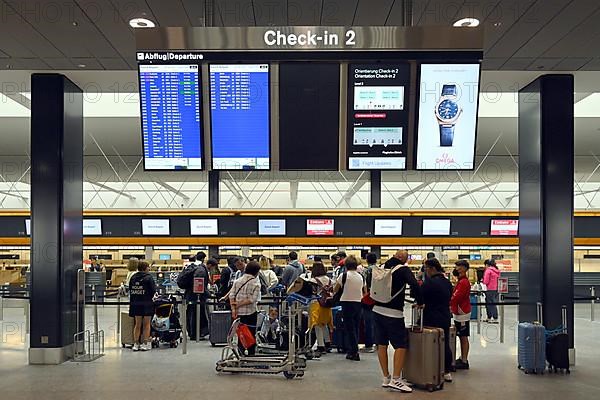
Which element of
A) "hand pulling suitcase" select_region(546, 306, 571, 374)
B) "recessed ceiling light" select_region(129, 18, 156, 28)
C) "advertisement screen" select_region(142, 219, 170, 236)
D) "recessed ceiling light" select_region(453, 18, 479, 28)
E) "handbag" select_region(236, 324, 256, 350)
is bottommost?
"hand pulling suitcase" select_region(546, 306, 571, 374)

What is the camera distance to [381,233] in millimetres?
16516

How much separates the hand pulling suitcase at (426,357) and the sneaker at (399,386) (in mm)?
240

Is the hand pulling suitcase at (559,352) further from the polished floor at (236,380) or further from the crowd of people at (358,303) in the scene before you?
the crowd of people at (358,303)

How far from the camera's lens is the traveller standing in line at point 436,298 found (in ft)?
25.6

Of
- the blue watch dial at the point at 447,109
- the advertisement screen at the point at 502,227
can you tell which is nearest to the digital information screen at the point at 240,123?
the blue watch dial at the point at 447,109

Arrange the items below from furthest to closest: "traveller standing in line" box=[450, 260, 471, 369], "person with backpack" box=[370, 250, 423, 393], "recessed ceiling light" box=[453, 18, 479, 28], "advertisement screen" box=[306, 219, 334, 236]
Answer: "advertisement screen" box=[306, 219, 334, 236] < "traveller standing in line" box=[450, 260, 471, 369] < "person with backpack" box=[370, 250, 423, 393] < "recessed ceiling light" box=[453, 18, 479, 28]

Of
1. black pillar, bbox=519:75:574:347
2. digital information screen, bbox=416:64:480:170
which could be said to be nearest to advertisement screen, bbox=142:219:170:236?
black pillar, bbox=519:75:574:347

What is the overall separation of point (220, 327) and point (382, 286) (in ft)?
14.2

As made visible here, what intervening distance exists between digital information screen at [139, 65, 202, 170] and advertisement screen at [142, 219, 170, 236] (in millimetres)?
10603

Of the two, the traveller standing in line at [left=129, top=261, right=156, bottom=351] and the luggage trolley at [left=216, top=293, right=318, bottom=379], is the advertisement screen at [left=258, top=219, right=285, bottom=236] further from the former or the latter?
the luggage trolley at [left=216, top=293, right=318, bottom=379]

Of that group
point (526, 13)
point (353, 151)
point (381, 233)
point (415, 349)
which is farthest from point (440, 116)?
point (381, 233)

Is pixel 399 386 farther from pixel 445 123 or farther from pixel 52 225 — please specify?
pixel 52 225

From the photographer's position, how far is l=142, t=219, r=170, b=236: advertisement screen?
16594mm

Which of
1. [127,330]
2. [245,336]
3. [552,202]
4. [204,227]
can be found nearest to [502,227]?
[204,227]
